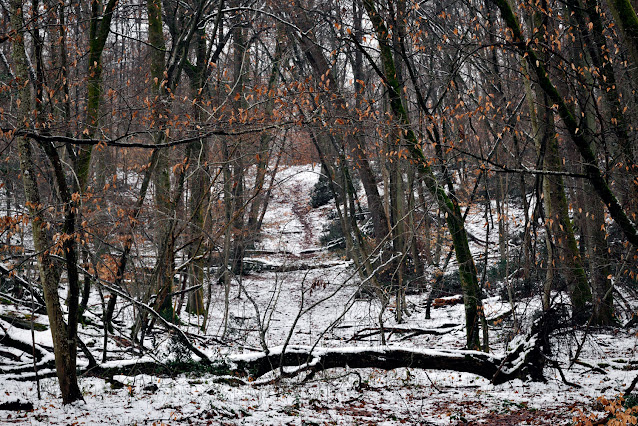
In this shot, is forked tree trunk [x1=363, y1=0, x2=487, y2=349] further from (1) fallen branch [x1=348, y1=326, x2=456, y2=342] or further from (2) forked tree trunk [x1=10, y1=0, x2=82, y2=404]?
(2) forked tree trunk [x1=10, y1=0, x2=82, y2=404]

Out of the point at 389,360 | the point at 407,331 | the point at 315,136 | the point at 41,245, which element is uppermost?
the point at 315,136

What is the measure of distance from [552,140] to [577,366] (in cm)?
396

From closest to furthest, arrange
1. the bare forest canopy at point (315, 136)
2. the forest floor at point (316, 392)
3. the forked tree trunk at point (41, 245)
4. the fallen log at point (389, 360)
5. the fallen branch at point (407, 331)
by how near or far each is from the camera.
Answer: the forked tree trunk at point (41, 245) < the bare forest canopy at point (315, 136) < the forest floor at point (316, 392) < the fallen log at point (389, 360) < the fallen branch at point (407, 331)

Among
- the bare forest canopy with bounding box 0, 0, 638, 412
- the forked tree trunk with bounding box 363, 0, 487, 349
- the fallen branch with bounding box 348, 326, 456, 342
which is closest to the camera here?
the bare forest canopy with bounding box 0, 0, 638, 412

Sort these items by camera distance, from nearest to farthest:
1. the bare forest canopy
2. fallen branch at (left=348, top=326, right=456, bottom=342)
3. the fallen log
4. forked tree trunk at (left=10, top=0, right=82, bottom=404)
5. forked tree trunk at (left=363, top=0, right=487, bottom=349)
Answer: forked tree trunk at (left=10, top=0, right=82, bottom=404)
the bare forest canopy
the fallen log
forked tree trunk at (left=363, top=0, right=487, bottom=349)
fallen branch at (left=348, top=326, right=456, bottom=342)

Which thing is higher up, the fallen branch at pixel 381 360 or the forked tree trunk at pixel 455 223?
the forked tree trunk at pixel 455 223

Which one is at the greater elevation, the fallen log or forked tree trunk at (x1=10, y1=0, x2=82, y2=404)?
forked tree trunk at (x1=10, y1=0, x2=82, y2=404)

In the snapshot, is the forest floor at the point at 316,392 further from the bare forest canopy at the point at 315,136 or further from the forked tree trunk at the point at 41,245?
the forked tree trunk at the point at 41,245

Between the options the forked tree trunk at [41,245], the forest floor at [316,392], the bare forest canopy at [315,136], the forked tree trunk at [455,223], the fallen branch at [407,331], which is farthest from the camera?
the fallen branch at [407,331]

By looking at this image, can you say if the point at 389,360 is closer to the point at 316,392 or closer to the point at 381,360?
the point at 381,360

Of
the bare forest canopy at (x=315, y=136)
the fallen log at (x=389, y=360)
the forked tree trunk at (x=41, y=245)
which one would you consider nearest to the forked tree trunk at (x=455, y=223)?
Answer: the bare forest canopy at (x=315, y=136)

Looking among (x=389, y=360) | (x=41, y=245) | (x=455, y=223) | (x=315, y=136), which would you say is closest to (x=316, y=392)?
(x=389, y=360)

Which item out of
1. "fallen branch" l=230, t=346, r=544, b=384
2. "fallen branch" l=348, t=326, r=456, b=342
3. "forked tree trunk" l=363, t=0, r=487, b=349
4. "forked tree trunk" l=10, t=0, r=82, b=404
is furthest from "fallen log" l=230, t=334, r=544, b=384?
"fallen branch" l=348, t=326, r=456, b=342

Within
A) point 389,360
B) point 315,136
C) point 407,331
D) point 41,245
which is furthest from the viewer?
point 407,331
